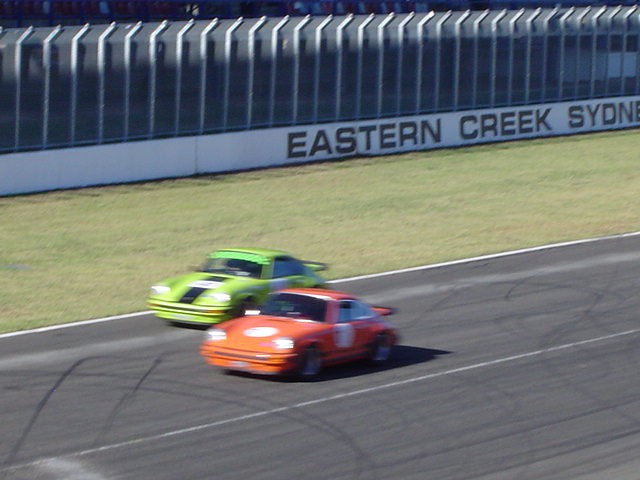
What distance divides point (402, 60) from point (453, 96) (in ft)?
7.79

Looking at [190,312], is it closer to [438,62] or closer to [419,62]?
[419,62]

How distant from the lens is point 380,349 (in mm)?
15383

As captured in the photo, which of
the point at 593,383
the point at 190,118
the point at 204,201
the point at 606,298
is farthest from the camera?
the point at 190,118

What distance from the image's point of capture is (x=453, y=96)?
40156mm

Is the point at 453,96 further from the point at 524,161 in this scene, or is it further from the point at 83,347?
the point at 83,347

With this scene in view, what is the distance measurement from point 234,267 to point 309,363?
423 centimetres

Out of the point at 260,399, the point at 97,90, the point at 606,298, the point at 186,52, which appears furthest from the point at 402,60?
the point at 260,399

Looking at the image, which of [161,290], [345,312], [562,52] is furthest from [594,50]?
[345,312]

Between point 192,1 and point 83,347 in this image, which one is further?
point 192,1

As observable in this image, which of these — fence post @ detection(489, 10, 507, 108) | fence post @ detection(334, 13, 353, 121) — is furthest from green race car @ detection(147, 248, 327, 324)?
fence post @ detection(489, 10, 507, 108)

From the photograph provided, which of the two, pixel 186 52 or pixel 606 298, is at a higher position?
pixel 186 52

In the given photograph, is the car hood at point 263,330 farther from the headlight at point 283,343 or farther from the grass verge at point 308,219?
the grass verge at point 308,219

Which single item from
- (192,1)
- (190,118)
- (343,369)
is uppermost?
(192,1)

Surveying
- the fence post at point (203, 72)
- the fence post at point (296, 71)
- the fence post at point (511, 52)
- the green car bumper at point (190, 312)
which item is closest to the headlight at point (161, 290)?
the green car bumper at point (190, 312)
